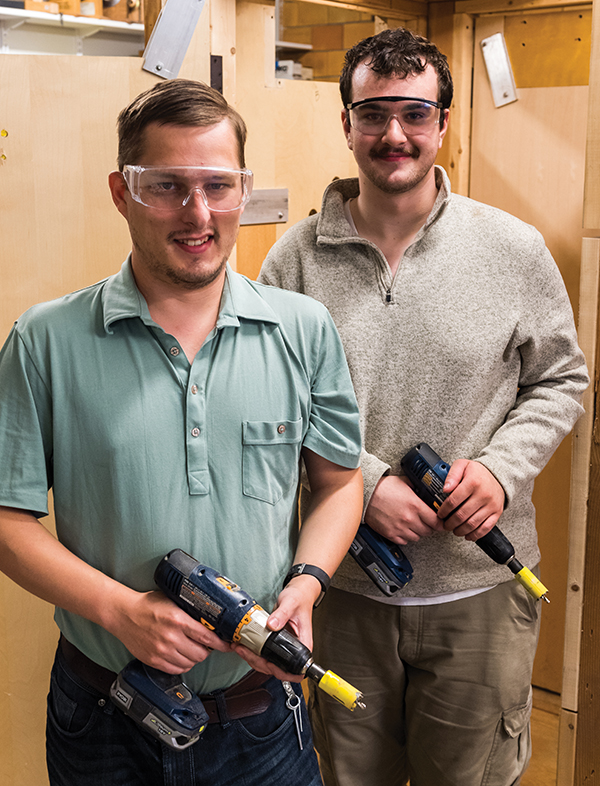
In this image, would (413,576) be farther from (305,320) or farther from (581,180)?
(581,180)

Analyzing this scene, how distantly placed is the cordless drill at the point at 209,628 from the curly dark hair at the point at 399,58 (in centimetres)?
107

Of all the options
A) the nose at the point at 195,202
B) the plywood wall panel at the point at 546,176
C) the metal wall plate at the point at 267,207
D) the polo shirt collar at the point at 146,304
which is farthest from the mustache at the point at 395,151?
the plywood wall panel at the point at 546,176

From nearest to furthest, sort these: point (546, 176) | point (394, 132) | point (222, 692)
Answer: point (222, 692)
point (394, 132)
point (546, 176)

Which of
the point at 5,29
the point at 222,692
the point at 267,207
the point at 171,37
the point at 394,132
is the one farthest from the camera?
the point at 5,29

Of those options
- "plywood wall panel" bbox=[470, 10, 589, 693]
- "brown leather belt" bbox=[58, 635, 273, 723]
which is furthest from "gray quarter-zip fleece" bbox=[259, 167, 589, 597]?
"plywood wall panel" bbox=[470, 10, 589, 693]

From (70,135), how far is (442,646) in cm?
141

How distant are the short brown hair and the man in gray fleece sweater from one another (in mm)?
514

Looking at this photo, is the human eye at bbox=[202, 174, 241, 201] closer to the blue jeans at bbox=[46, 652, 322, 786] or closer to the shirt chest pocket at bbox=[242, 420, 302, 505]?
the shirt chest pocket at bbox=[242, 420, 302, 505]

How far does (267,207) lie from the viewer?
2377 mm

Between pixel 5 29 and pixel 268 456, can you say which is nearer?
pixel 268 456

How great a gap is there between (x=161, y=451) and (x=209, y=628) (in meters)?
0.27

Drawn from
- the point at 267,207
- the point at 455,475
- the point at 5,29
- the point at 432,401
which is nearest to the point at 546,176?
the point at 267,207

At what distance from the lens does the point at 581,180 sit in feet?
8.48

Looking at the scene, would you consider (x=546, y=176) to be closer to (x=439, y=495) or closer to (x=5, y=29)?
(x=439, y=495)
